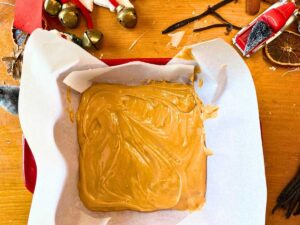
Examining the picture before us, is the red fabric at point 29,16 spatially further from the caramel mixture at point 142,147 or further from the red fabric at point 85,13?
the caramel mixture at point 142,147

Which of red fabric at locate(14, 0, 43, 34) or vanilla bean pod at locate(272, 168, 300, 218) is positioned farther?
red fabric at locate(14, 0, 43, 34)

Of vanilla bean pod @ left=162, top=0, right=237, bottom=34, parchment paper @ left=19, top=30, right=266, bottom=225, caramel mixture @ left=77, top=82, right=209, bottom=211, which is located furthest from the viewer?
vanilla bean pod @ left=162, top=0, right=237, bottom=34

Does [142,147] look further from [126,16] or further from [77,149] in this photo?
[126,16]

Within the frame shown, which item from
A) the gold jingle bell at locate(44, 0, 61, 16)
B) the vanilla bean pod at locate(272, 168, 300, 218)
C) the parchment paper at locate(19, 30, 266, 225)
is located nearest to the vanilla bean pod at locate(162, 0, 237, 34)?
the parchment paper at locate(19, 30, 266, 225)

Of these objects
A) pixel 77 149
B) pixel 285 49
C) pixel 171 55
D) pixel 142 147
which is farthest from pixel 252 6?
pixel 77 149

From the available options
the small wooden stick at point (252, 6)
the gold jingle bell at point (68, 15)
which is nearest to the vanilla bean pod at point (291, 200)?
the small wooden stick at point (252, 6)

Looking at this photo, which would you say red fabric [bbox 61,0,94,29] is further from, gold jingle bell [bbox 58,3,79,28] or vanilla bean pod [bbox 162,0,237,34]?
vanilla bean pod [bbox 162,0,237,34]

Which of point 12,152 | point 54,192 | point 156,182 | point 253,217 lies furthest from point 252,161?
point 12,152

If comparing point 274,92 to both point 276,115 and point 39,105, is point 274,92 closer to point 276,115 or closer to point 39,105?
point 276,115

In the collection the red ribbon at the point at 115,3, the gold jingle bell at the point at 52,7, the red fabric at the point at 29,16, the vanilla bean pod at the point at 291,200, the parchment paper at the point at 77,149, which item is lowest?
the vanilla bean pod at the point at 291,200
